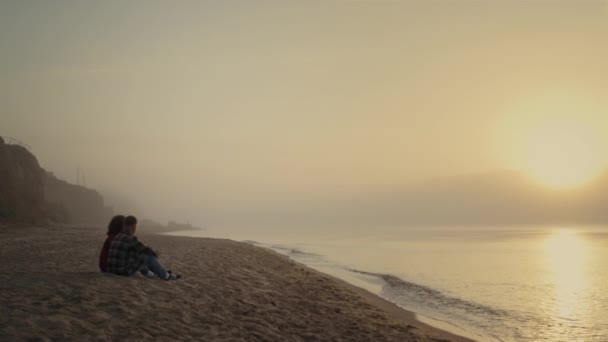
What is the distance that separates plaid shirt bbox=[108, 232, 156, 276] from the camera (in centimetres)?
1409

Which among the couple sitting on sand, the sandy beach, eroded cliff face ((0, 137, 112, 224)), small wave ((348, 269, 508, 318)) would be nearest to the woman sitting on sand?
the couple sitting on sand

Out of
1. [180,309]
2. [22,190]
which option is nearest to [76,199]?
[22,190]

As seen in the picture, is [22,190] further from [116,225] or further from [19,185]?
[116,225]

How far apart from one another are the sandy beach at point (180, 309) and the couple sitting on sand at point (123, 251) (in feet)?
1.34

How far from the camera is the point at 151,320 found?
10.4 meters

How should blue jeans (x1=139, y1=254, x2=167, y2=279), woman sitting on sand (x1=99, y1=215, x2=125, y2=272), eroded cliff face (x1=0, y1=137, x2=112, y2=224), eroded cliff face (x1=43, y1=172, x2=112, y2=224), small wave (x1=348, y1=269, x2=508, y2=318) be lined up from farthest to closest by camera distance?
eroded cliff face (x1=43, y1=172, x2=112, y2=224)
eroded cliff face (x1=0, y1=137, x2=112, y2=224)
small wave (x1=348, y1=269, x2=508, y2=318)
blue jeans (x1=139, y1=254, x2=167, y2=279)
woman sitting on sand (x1=99, y1=215, x2=125, y2=272)

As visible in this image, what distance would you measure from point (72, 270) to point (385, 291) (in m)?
16.6

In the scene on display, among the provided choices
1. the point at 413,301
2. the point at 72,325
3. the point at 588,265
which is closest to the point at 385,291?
the point at 413,301

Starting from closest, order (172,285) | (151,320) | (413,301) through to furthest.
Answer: (151,320), (172,285), (413,301)

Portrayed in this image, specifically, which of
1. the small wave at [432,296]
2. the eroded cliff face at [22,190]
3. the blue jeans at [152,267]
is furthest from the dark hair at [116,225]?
the eroded cliff face at [22,190]

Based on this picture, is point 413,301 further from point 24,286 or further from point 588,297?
point 24,286

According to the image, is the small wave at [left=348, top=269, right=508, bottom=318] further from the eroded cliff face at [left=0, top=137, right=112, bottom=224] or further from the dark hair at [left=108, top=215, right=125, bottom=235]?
the eroded cliff face at [left=0, top=137, right=112, bottom=224]

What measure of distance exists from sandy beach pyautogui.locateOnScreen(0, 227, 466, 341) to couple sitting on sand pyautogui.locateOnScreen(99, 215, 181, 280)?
408 millimetres

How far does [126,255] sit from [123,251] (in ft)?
0.55
